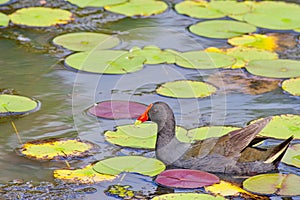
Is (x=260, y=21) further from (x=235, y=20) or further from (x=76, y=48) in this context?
(x=76, y=48)

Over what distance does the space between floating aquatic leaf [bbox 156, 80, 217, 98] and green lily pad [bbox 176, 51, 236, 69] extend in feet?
1.46

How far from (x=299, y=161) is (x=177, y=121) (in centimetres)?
113

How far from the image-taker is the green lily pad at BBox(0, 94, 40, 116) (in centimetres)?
613

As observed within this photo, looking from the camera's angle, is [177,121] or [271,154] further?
[177,121]

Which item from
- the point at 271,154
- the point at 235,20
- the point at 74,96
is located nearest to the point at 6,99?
the point at 74,96

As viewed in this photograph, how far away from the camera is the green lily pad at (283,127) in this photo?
18.8 ft

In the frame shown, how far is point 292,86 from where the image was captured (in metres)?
6.66

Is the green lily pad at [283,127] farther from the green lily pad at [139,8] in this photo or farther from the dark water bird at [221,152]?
the green lily pad at [139,8]

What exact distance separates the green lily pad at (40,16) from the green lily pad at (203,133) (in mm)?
2899

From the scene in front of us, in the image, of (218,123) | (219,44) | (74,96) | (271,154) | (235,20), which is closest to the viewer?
(271,154)

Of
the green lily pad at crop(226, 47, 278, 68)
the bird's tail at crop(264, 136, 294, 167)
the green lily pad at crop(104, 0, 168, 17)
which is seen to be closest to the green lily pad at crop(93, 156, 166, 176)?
the bird's tail at crop(264, 136, 294, 167)

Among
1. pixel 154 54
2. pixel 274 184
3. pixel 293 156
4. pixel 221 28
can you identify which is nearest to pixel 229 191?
pixel 274 184

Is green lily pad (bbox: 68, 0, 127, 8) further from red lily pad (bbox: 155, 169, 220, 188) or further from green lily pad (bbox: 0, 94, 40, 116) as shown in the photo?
red lily pad (bbox: 155, 169, 220, 188)

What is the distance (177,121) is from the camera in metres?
6.11
